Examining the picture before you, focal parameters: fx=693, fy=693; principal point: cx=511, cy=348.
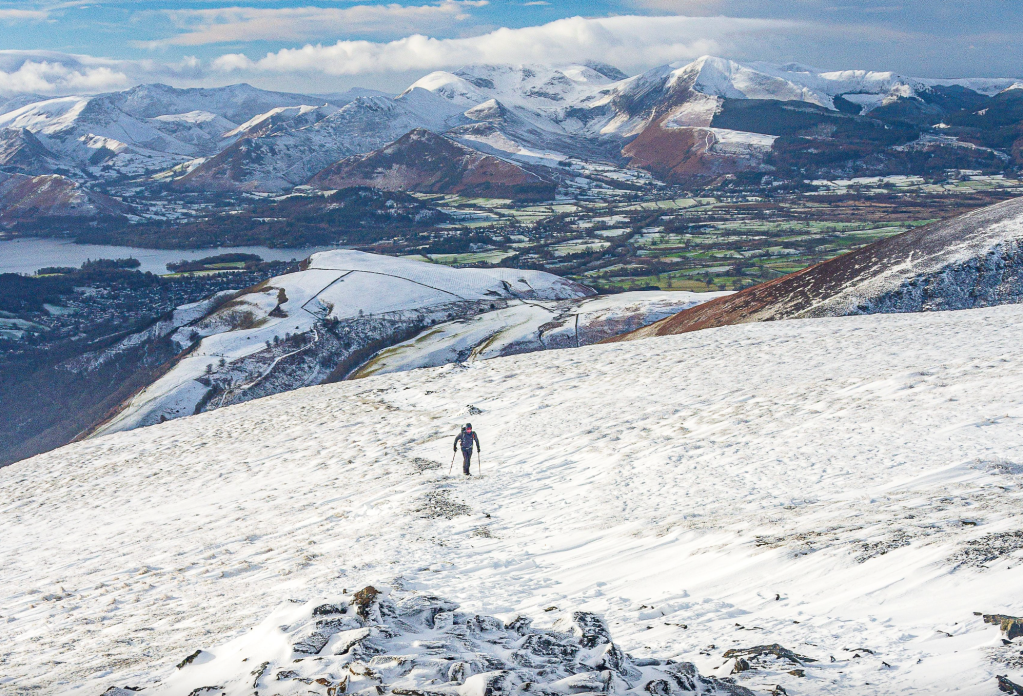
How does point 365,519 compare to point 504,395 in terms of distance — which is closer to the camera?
point 365,519

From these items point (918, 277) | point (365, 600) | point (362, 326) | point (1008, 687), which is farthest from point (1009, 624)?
point (362, 326)

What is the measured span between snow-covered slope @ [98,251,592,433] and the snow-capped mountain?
39.9 metres

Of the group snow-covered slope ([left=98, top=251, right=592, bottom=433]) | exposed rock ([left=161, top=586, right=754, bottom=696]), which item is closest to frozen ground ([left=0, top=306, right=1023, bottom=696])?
exposed rock ([left=161, top=586, right=754, bottom=696])

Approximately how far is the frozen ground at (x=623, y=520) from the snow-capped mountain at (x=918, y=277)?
328 inches

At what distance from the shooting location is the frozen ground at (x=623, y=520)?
34.4ft

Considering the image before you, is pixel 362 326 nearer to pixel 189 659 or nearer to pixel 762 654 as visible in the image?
pixel 189 659

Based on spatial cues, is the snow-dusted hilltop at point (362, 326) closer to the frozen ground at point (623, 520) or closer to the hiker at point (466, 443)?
the frozen ground at point (623, 520)

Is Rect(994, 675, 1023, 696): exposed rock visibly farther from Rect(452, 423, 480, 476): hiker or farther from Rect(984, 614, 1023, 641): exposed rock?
Rect(452, 423, 480, 476): hiker

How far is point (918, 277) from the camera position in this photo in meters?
42.2

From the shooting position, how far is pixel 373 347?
250 feet

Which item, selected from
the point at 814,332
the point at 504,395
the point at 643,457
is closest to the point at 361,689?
the point at 643,457

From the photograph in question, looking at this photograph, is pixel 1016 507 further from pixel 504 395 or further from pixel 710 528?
pixel 504 395

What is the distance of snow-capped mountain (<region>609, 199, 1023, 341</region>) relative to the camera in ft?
133

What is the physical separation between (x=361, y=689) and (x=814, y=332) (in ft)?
100
